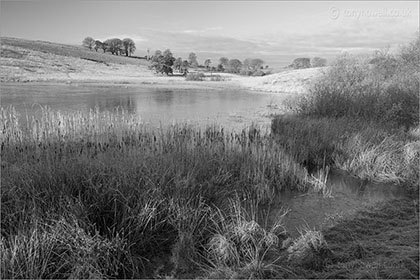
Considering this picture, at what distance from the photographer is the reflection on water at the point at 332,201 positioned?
19.4 feet

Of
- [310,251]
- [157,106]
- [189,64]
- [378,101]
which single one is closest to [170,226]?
[310,251]

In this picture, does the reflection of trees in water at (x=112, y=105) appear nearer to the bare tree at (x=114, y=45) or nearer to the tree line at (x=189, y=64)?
the tree line at (x=189, y=64)

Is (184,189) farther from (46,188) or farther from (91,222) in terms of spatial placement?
(46,188)

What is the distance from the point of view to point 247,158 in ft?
25.8

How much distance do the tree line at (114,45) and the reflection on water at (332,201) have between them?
112 m

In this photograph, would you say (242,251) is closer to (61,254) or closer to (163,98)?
(61,254)

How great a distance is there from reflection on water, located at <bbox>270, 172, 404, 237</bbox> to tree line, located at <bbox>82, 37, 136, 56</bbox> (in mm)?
111903

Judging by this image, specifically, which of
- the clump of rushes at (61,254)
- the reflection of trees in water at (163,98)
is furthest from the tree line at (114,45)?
the clump of rushes at (61,254)

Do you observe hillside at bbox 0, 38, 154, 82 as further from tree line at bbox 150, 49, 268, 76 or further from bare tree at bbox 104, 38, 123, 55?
bare tree at bbox 104, 38, 123, 55

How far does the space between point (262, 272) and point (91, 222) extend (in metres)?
2.39

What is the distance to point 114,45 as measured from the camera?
109 meters

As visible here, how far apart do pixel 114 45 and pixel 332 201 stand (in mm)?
113712

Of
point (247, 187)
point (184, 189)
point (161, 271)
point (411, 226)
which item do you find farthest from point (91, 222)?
point (411, 226)

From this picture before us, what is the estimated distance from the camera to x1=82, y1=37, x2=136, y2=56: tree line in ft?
356
